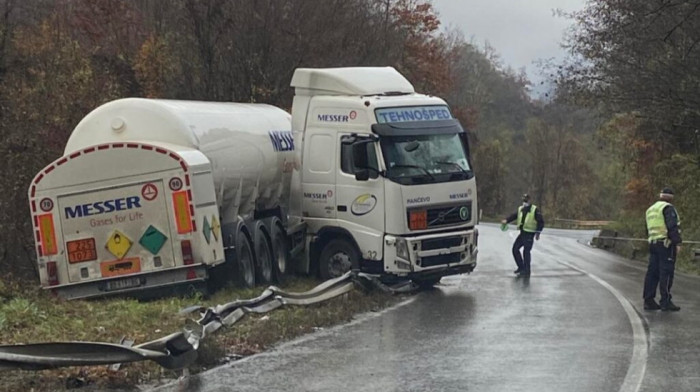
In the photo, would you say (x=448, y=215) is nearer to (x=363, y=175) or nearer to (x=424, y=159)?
(x=424, y=159)

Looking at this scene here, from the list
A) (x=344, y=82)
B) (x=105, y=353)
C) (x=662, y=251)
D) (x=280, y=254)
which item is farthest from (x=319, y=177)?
(x=105, y=353)

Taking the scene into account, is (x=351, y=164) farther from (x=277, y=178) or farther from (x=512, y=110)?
(x=512, y=110)

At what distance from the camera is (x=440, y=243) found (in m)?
17.0

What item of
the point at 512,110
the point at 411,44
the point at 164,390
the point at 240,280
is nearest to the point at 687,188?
the point at 411,44

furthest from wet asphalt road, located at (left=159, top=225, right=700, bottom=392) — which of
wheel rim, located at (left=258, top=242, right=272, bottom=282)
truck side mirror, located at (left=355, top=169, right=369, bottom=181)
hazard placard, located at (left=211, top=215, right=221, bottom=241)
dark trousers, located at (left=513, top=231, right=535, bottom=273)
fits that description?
dark trousers, located at (left=513, top=231, right=535, bottom=273)

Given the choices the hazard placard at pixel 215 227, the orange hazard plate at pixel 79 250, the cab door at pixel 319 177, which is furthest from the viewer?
the cab door at pixel 319 177

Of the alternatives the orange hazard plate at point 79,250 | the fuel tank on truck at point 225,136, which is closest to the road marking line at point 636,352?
the fuel tank on truck at point 225,136

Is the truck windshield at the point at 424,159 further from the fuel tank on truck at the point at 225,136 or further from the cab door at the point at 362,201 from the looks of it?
the fuel tank on truck at the point at 225,136

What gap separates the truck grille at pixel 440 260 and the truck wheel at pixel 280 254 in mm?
2642

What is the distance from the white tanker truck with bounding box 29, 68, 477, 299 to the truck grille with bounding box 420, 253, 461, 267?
2cm

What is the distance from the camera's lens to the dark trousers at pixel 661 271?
1434cm

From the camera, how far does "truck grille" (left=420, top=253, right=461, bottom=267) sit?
16781 millimetres

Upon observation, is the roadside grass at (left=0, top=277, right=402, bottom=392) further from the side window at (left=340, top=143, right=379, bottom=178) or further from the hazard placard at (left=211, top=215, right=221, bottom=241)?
the side window at (left=340, top=143, right=379, bottom=178)

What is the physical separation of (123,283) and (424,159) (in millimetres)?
5735
